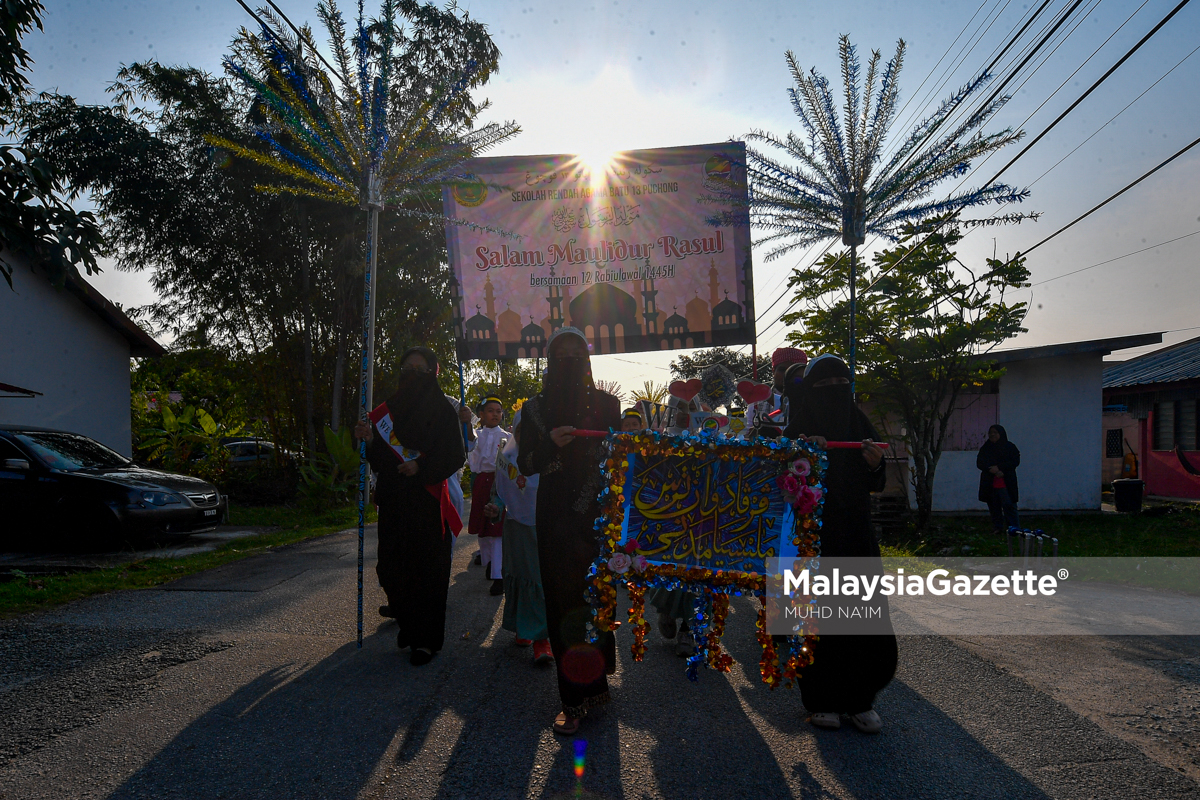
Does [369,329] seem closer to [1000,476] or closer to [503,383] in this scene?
[1000,476]

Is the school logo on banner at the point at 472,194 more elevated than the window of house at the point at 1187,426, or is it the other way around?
the school logo on banner at the point at 472,194

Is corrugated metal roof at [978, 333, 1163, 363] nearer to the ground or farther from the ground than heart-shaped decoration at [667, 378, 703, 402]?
farther from the ground

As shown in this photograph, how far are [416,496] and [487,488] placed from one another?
182 centimetres

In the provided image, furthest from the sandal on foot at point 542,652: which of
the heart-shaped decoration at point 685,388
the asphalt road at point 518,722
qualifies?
the heart-shaped decoration at point 685,388

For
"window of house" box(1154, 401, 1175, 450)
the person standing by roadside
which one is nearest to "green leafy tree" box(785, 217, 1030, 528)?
the person standing by roadside

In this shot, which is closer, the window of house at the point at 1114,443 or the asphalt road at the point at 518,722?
the asphalt road at the point at 518,722

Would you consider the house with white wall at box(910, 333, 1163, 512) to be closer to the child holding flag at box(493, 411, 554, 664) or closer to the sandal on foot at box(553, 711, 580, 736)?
the child holding flag at box(493, 411, 554, 664)

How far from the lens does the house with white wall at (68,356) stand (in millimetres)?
12797

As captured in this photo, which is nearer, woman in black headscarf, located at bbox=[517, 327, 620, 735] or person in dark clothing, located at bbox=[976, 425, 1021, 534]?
woman in black headscarf, located at bbox=[517, 327, 620, 735]

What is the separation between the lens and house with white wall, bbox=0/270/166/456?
504 inches

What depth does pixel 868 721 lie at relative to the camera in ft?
11.9

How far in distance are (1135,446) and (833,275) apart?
17524 mm

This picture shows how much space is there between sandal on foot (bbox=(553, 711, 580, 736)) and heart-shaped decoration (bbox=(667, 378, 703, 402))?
455 centimetres

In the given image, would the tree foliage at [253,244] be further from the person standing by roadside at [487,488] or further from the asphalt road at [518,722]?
the asphalt road at [518,722]
